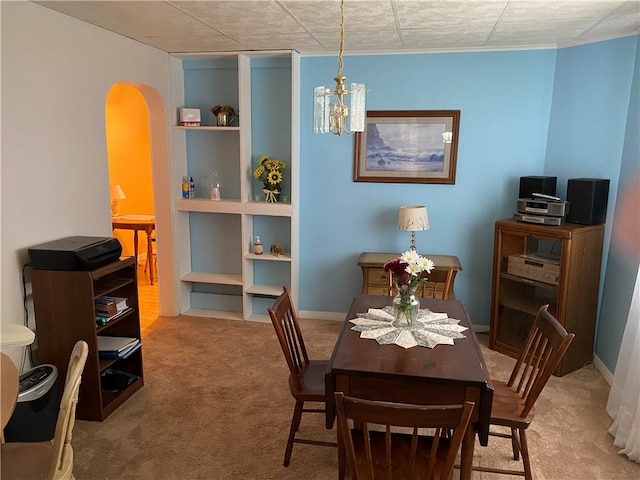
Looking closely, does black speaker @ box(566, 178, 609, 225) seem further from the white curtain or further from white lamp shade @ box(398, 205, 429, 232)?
white lamp shade @ box(398, 205, 429, 232)

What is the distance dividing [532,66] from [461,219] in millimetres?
1370

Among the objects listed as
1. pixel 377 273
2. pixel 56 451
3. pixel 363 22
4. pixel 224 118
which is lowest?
pixel 56 451

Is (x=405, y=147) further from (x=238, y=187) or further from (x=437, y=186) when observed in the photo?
(x=238, y=187)

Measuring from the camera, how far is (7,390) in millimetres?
1731

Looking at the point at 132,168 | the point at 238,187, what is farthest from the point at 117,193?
the point at 238,187

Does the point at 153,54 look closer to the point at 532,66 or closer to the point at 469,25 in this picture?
the point at 469,25

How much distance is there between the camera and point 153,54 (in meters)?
4.05

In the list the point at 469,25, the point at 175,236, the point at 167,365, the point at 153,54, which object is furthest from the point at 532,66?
the point at 167,365

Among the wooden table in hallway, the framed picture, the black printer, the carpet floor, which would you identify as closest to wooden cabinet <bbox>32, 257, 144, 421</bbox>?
A: the black printer

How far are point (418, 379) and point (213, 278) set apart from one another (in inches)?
122

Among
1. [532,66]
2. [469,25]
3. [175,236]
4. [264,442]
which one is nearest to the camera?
[264,442]

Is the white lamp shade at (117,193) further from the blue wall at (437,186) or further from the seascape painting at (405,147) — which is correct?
the seascape painting at (405,147)

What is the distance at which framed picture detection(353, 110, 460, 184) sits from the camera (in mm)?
4152

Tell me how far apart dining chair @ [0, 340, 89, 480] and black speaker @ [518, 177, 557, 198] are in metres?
3.36
